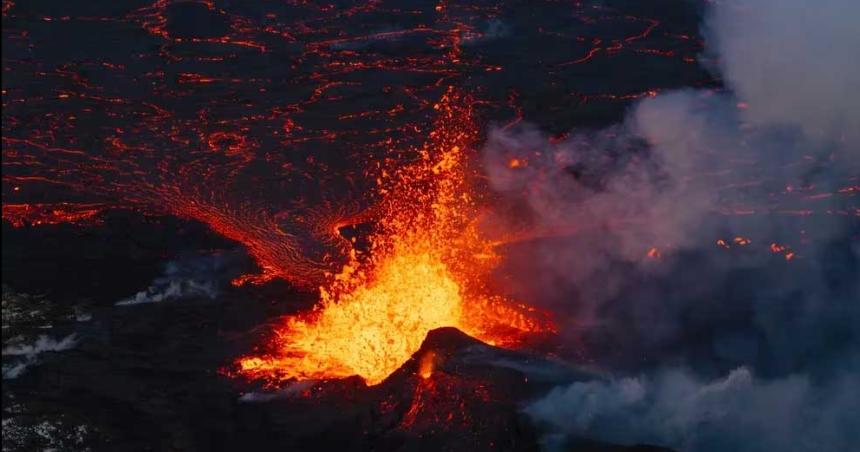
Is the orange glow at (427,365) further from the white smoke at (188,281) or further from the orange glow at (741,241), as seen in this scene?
the orange glow at (741,241)

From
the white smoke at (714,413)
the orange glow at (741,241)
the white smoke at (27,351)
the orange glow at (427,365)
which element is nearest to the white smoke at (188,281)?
the white smoke at (27,351)

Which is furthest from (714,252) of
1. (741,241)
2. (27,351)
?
(27,351)

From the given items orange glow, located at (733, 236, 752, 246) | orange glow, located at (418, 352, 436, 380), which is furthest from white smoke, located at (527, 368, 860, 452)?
orange glow, located at (733, 236, 752, 246)

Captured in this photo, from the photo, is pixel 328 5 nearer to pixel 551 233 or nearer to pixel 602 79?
pixel 602 79

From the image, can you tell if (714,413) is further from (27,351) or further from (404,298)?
(27,351)

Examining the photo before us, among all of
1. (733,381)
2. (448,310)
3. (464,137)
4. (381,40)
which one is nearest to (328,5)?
(381,40)

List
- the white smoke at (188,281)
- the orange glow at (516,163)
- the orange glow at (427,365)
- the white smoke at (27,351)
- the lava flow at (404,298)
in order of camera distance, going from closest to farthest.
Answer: the orange glow at (427,365) < the white smoke at (27,351) < the lava flow at (404,298) < the white smoke at (188,281) < the orange glow at (516,163)
